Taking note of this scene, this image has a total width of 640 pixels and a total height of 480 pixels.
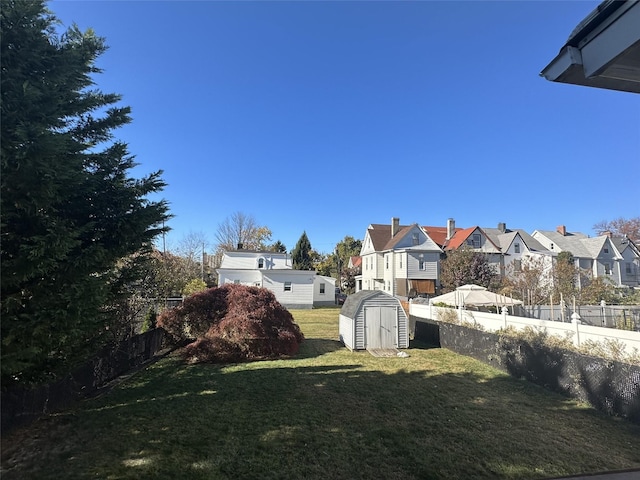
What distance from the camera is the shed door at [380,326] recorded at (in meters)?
13.0

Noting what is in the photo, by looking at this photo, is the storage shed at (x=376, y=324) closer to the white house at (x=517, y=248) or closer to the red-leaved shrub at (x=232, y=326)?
the red-leaved shrub at (x=232, y=326)

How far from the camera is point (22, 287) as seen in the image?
4.70m

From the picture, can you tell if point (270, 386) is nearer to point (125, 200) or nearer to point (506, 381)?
point (125, 200)

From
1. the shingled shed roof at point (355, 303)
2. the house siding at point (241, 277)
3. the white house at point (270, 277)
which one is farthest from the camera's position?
the house siding at point (241, 277)

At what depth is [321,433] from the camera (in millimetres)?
5578

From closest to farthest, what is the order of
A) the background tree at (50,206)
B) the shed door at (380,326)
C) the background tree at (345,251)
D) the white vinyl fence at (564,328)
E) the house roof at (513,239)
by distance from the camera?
the background tree at (50,206)
the white vinyl fence at (564,328)
the shed door at (380,326)
the house roof at (513,239)
the background tree at (345,251)

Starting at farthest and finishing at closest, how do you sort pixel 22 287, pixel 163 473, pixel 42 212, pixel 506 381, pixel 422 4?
pixel 422 4 < pixel 506 381 < pixel 42 212 < pixel 22 287 < pixel 163 473

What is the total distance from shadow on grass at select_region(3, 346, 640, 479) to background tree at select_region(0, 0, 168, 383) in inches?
62.4

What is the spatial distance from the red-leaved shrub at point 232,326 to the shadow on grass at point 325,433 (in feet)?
8.04

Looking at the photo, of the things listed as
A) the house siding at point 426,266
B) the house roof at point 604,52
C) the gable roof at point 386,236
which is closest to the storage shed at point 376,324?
the house roof at point 604,52

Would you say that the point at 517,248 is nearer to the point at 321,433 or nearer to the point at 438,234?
the point at 438,234

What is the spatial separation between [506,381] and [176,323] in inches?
439

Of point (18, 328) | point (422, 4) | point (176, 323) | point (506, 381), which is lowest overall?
point (506, 381)

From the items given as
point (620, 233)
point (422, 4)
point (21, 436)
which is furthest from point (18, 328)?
point (620, 233)
